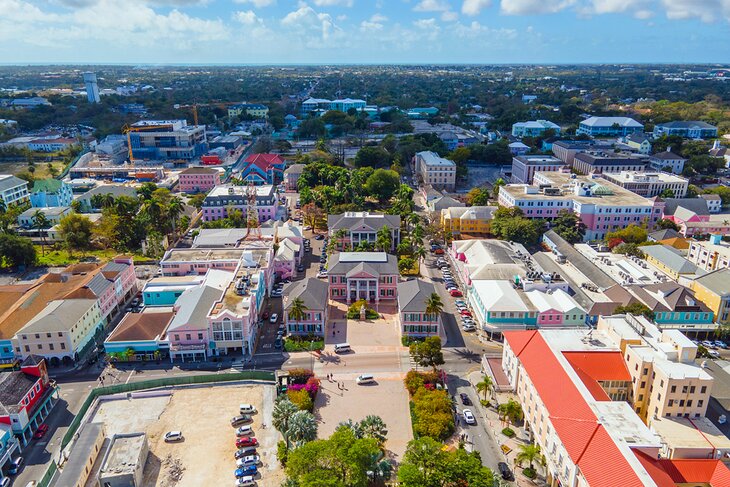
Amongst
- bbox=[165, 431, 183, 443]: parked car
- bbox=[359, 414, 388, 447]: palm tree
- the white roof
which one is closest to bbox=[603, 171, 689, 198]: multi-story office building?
the white roof

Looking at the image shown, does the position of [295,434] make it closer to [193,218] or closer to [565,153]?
[193,218]

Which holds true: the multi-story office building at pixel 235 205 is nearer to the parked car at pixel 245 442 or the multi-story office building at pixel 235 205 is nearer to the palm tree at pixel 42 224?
the palm tree at pixel 42 224

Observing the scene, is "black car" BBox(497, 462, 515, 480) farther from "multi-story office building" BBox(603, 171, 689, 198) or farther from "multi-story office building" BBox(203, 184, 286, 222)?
"multi-story office building" BBox(603, 171, 689, 198)

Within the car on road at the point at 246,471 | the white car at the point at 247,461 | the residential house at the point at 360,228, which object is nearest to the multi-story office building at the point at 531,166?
the residential house at the point at 360,228

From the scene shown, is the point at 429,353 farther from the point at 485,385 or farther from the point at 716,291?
the point at 716,291

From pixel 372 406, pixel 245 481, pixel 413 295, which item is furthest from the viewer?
pixel 413 295

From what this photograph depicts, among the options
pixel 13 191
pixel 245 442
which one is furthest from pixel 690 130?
pixel 13 191
